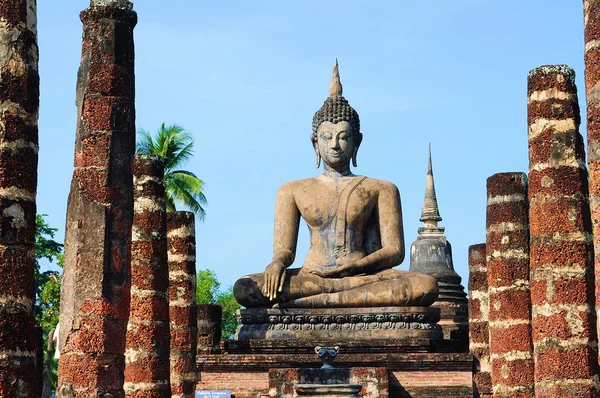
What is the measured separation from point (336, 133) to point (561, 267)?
246 inches

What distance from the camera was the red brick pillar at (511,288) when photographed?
50.8ft

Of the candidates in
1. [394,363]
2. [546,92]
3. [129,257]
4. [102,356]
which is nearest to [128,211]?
[129,257]

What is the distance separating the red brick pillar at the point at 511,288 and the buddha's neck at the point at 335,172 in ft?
9.29

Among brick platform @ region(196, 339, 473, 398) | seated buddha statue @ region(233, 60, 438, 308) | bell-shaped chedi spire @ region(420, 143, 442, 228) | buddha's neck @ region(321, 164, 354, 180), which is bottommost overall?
brick platform @ region(196, 339, 473, 398)

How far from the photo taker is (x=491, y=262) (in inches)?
626

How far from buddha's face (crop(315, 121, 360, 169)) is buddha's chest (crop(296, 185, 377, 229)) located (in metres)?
0.35

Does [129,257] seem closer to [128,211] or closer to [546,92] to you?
[128,211]

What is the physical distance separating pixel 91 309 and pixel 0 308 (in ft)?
14.9

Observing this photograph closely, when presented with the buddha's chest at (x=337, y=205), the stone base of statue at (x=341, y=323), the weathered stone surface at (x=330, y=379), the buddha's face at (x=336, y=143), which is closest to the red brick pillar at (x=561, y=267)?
the weathered stone surface at (x=330, y=379)

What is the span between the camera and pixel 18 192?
33.1 feet

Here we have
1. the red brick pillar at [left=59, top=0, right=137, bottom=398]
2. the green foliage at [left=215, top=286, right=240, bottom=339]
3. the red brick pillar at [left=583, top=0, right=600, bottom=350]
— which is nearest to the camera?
the red brick pillar at [left=583, top=0, right=600, bottom=350]

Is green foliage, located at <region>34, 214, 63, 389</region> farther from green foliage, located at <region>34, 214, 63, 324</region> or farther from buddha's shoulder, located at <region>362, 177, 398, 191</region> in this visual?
buddha's shoulder, located at <region>362, 177, 398, 191</region>

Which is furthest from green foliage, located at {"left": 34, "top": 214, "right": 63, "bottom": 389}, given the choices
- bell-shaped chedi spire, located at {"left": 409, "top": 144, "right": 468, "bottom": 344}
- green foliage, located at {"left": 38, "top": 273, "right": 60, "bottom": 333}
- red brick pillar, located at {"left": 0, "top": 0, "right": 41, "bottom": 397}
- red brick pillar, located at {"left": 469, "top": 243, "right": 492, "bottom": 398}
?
red brick pillar, located at {"left": 0, "top": 0, "right": 41, "bottom": 397}

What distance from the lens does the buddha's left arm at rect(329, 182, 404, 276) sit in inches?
682
